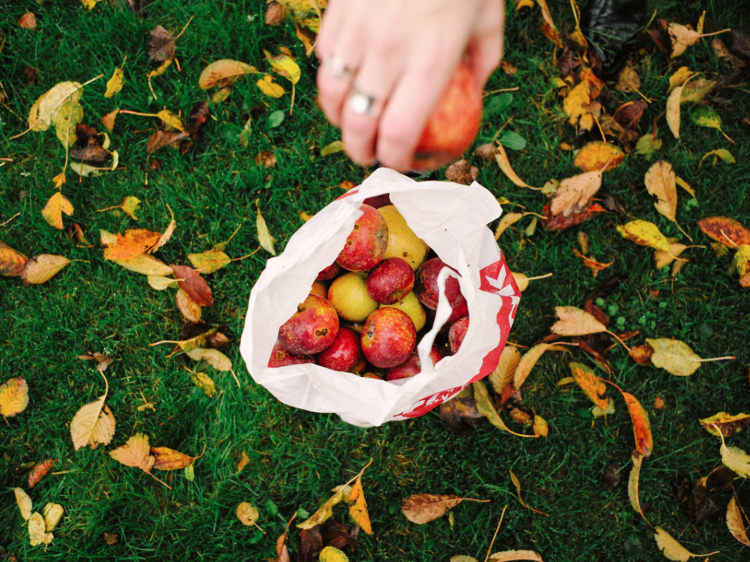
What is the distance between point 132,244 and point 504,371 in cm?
173

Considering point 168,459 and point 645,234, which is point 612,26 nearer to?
point 645,234

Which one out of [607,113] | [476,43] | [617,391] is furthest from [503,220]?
[476,43]

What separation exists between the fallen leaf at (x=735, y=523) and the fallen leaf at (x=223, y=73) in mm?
2864

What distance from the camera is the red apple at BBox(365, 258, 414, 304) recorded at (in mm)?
1485

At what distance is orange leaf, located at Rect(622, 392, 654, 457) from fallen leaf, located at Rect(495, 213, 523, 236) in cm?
89

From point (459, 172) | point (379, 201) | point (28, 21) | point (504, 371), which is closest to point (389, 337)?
point (379, 201)

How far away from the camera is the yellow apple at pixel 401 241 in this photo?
5.50 ft

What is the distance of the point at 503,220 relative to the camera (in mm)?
2059

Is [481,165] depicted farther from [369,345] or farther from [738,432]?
[738,432]

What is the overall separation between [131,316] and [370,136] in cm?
175

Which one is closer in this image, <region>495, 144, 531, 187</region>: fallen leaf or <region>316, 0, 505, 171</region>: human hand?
<region>316, 0, 505, 171</region>: human hand

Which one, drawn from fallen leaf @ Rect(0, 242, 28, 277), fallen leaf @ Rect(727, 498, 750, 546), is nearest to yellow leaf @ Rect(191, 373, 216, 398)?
fallen leaf @ Rect(0, 242, 28, 277)

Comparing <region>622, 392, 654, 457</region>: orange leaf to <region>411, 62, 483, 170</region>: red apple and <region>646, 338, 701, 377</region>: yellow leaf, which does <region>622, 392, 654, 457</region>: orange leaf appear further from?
<region>411, 62, 483, 170</region>: red apple

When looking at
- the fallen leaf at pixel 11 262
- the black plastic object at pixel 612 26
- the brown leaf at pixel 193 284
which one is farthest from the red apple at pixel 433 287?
the fallen leaf at pixel 11 262
